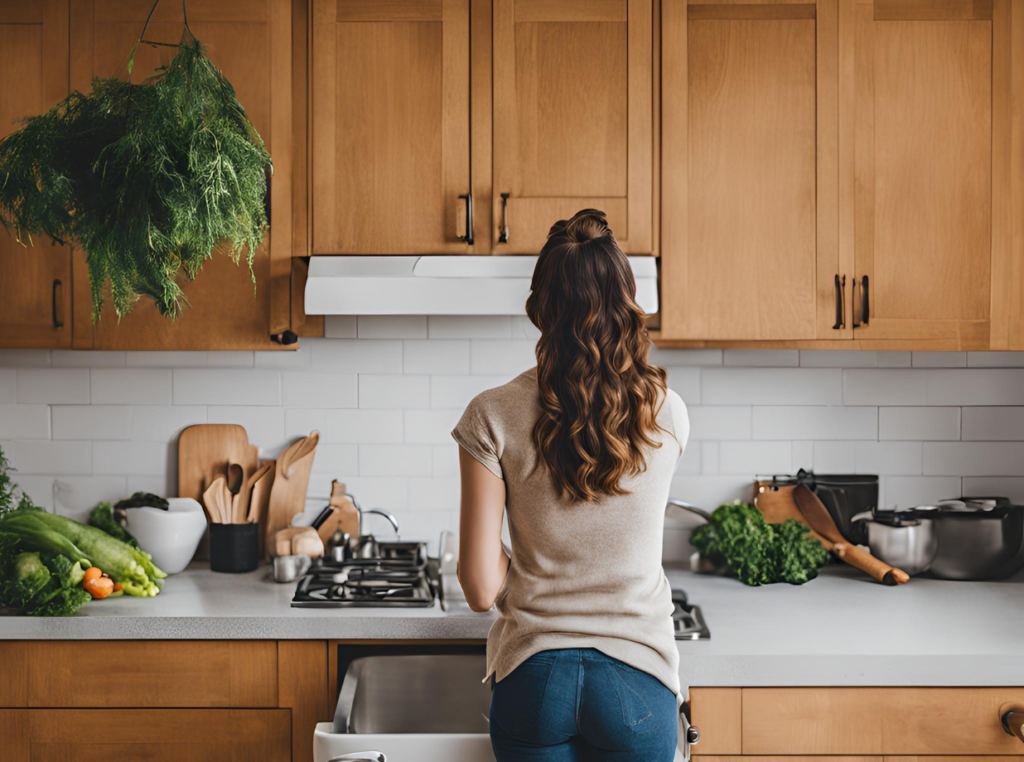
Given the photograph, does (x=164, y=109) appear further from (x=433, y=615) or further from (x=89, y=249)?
(x=433, y=615)

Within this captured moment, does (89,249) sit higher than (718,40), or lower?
lower

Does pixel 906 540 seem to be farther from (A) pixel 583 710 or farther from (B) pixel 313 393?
(B) pixel 313 393

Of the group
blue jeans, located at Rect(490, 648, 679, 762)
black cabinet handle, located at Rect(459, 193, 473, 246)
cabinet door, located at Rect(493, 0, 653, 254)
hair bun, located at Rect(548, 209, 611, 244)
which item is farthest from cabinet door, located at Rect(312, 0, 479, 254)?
blue jeans, located at Rect(490, 648, 679, 762)

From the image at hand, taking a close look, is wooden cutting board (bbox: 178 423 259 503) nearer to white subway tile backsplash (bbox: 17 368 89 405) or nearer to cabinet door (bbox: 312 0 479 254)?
white subway tile backsplash (bbox: 17 368 89 405)

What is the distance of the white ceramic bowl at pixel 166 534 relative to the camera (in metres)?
2.14

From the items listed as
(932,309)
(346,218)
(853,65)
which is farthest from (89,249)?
(932,309)

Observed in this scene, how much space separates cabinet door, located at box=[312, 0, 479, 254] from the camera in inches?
79.8

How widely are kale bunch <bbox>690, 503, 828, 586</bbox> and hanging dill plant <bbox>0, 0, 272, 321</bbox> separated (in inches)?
58.0

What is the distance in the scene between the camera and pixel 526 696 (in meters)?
1.26

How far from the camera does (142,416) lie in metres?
2.39

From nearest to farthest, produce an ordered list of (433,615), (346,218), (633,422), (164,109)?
(633,422) → (164,109) → (433,615) → (346,218)

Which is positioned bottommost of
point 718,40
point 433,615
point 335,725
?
point 335,725

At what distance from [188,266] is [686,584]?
1.48m

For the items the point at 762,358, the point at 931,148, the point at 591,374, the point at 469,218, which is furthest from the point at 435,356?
the point at 931,148
